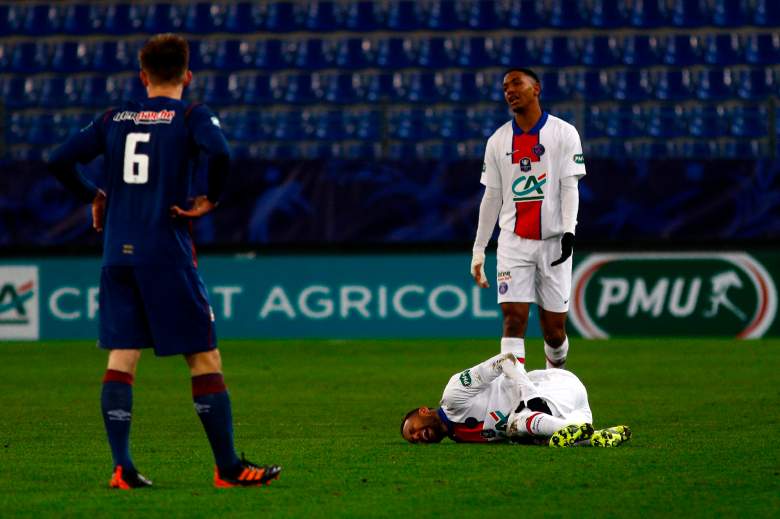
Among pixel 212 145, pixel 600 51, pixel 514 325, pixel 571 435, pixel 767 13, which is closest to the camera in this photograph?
pixel 212 145

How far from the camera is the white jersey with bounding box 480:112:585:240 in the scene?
8.93 metres

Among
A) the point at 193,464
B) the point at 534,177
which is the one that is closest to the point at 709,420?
the point at 534,177

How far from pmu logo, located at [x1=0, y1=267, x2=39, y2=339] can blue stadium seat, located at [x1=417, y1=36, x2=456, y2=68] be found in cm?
584

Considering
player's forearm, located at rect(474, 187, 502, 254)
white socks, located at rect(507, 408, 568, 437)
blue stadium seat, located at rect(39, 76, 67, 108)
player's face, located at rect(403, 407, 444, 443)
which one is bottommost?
player's face, located at rect(403, 407, 444, 443)

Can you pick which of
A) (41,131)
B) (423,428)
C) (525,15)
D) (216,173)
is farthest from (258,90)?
(216,173)

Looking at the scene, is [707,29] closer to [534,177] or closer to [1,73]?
[1,73]

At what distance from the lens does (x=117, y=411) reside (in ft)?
19.4

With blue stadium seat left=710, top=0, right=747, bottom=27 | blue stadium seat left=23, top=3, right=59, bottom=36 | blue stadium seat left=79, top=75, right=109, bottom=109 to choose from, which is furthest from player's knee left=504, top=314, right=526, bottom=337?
blue stadium seat left=23, top=3, right=59, bottom=36

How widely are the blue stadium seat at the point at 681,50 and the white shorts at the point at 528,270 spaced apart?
1097 centimetres

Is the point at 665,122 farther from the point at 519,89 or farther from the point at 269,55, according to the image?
the point at 519,89

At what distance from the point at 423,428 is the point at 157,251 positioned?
2.35 m

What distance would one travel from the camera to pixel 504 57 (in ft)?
64.6

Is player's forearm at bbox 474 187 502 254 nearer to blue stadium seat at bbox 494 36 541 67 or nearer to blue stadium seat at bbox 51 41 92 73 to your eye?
blue stadium seat at bbox 494 36 541 67

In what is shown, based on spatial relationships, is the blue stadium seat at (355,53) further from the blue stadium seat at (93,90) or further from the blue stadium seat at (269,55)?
the blue stadium seat at (93,90)
